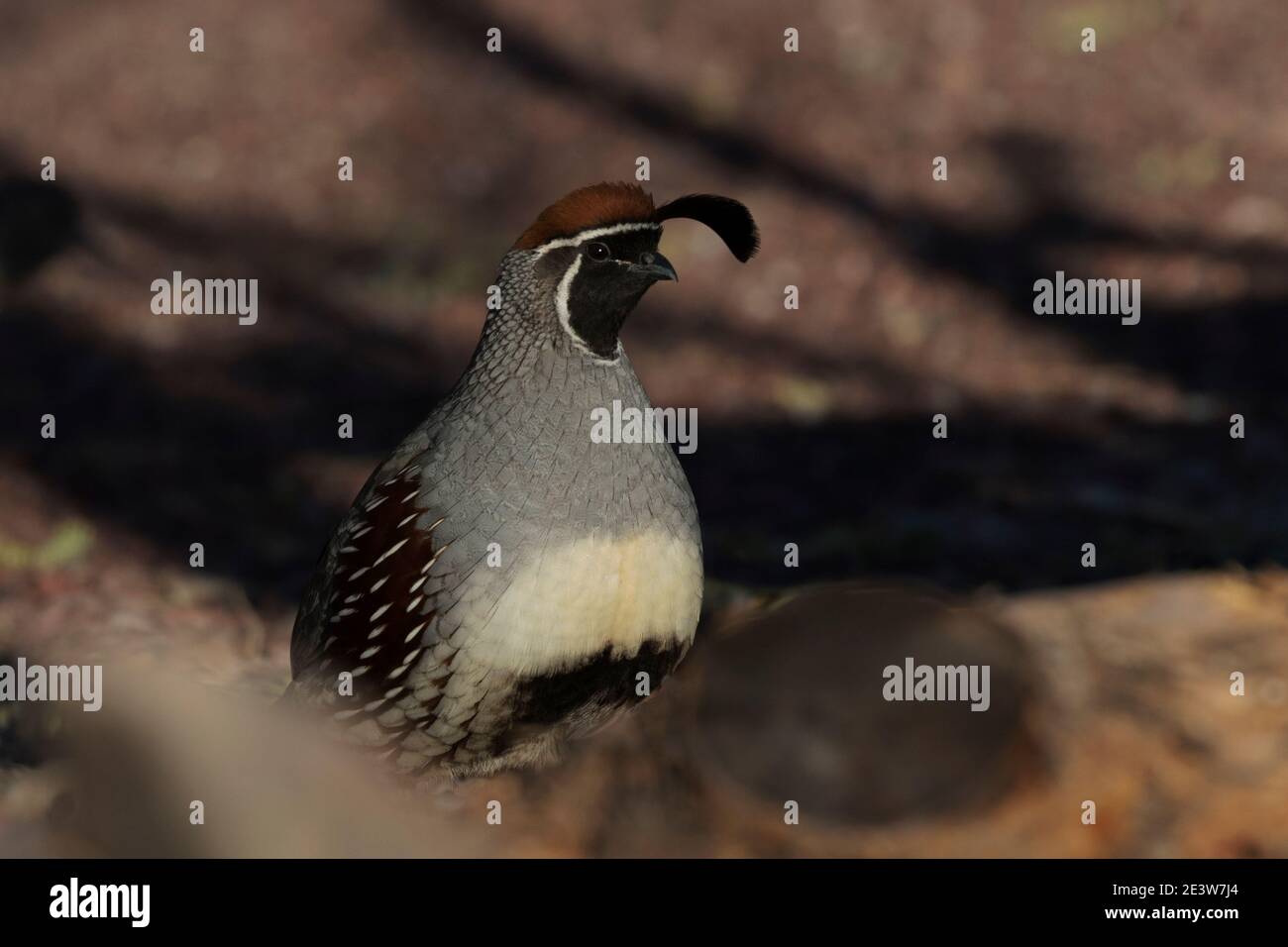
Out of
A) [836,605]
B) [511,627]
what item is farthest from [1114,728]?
[511,627]

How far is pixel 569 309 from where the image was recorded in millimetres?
3848

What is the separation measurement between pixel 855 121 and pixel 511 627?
8.21 m

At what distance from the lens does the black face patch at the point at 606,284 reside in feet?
12.4

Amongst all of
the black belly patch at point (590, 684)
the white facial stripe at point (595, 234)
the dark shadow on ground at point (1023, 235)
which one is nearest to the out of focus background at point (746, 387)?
the dark shadow on ground at point (1023, 235)

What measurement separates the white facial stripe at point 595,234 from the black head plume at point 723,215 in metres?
0.05

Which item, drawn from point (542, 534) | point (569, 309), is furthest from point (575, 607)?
point (569, 309)

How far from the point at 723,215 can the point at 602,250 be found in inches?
13.7

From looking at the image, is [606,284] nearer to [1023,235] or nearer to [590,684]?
[590,684]


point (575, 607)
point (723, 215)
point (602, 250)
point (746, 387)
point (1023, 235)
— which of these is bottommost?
point (575, 607)

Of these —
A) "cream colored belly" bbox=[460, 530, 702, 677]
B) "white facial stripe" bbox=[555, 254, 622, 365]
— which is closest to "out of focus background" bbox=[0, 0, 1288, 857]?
"cream colored belly" bbox=[460, 530, 702, 677]

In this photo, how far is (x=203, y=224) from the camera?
10.8m

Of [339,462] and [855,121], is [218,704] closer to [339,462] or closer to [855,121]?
[339,462]

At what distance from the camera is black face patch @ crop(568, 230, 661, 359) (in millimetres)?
3793

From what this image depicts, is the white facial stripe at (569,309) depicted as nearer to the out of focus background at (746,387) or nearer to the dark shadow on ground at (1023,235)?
the out of focus background at (746,387)
